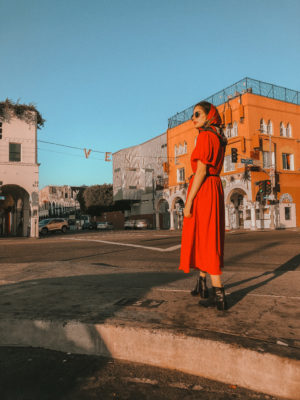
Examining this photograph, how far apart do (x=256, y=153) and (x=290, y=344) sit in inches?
1096

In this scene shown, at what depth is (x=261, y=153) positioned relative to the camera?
2820cm


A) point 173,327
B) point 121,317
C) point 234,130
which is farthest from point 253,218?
point 173,327

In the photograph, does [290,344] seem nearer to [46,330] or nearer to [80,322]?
[80,322]

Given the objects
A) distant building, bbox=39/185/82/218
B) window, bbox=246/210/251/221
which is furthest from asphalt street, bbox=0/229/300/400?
distant building, bbox=39/185/82/218

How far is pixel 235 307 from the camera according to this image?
8.68 ft

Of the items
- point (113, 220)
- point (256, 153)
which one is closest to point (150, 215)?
point (113, 220)

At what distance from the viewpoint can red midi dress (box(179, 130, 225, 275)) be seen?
8.84 feet

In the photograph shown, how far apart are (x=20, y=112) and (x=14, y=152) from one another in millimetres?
3215

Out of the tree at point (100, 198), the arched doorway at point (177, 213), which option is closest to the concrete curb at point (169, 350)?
the arched doorway at point (177, 213)

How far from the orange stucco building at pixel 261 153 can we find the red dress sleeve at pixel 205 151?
23663mm

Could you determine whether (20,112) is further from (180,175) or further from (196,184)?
(196,184)

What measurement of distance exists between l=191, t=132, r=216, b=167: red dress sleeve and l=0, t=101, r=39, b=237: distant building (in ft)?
79.0

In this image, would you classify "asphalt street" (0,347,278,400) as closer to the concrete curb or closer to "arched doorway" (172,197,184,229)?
the concrete curb

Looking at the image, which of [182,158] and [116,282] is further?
[182,158]
